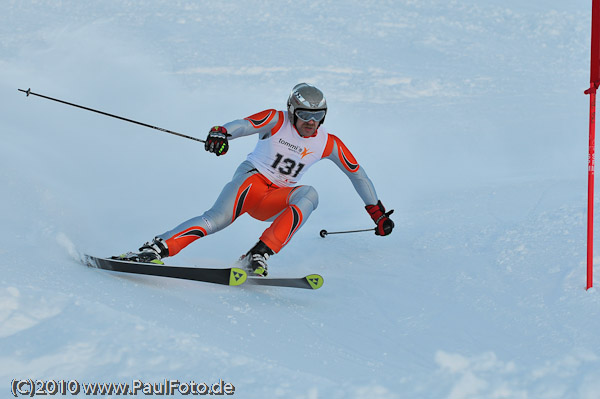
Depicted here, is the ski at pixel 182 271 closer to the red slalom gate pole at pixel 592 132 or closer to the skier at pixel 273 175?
the skier at pixel 273 175

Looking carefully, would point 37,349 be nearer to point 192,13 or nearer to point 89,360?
point 89,360

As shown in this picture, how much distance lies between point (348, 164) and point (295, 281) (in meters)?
0.99

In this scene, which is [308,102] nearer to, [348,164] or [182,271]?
[348,164]

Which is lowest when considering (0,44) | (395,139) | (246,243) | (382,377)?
(382,377)

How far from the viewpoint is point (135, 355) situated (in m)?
2.36

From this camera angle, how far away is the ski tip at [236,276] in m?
3.46

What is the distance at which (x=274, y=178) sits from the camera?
13.6ft

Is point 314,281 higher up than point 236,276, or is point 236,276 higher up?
point 314,281

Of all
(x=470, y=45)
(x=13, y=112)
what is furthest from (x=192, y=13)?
(x=13, y=112)

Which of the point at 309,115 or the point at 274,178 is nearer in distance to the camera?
the point at 309,115

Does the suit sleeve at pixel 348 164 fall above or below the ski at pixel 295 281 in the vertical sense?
above

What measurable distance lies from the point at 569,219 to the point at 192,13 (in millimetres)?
9639

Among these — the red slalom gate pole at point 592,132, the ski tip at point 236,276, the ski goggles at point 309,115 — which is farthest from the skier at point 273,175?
the red slalom gate pole at point 592,132

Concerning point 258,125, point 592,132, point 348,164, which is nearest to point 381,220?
point 348,164
